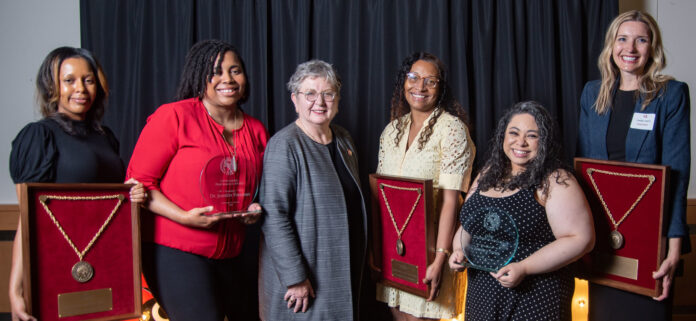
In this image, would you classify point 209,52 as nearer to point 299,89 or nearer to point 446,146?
point 299,89

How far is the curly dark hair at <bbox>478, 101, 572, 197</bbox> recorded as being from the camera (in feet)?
6.30

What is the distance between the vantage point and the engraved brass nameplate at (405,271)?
2.18 m

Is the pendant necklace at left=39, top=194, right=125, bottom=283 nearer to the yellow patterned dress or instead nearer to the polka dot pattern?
the yellow patterned dress

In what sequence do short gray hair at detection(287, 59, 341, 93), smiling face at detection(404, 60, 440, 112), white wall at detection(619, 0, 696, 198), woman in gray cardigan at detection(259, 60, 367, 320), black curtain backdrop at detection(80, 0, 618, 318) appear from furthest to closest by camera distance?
white wall at detection(619, 0, 696, 198)
black curtain backdrop at detection(80, 0, 618, 318)
smiling face at detection(404, 60, 440, 112)
short gray hair at detection(287, 59, 341, 93)
woman in gray cardigan at detection(259, 60, 367, 320)

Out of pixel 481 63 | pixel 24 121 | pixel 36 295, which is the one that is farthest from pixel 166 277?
pixel 481 63

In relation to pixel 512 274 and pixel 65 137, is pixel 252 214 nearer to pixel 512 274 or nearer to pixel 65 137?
pixel 65 137

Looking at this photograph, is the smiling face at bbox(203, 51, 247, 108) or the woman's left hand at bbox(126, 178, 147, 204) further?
the smiling face at bbox(203, 51, 247, 108)

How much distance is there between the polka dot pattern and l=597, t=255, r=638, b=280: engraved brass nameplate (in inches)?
10.6

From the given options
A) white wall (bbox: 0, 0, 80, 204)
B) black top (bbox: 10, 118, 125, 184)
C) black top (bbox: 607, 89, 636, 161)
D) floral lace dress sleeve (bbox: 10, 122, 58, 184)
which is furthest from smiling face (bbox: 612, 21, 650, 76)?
white wall (bbox: 0, 0, 80, 204)

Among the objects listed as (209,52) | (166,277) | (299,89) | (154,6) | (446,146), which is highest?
(154,6)

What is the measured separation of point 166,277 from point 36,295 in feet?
1.50

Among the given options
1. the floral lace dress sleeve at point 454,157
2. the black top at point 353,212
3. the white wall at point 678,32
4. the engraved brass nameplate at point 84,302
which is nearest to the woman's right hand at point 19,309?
the engraved brass nameplate at point 84,302

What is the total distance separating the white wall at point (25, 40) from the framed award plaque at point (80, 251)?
5.89 ft

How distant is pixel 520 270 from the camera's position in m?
1.85
